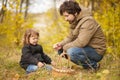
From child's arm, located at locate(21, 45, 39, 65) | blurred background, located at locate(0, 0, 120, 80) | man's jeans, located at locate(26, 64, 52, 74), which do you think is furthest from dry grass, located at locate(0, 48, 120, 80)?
child's arm, located at locate(21, 45, 39, 65)

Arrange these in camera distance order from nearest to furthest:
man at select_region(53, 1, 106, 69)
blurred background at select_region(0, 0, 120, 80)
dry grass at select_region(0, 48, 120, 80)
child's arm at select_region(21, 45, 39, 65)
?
dry grass at select_region(0, 48, 120, 80), man at select_region(53, 1, 106, 69), child's arm at select_region(21, 45, 39, 65), blurred background at select_region(0, 0, 120, 80)

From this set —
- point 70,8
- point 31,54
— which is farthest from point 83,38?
point 31,54

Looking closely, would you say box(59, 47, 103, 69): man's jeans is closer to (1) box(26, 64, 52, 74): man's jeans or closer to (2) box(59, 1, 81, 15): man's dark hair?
(1) box(26, 64, 52, 74): man's jeans

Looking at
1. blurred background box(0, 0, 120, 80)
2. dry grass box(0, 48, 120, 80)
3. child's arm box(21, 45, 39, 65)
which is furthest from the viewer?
blurred background box(0, 0, 120, 80)

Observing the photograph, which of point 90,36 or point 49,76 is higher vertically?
point 90,36

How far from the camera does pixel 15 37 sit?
9625mm

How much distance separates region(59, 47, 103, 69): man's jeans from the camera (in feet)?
18.0

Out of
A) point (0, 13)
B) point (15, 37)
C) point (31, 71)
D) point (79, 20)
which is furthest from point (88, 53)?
point (15, 37)

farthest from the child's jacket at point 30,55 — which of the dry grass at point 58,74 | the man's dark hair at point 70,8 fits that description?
the man's dark hair at point 70,8

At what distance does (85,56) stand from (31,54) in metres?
0.85

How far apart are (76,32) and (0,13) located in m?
3.36

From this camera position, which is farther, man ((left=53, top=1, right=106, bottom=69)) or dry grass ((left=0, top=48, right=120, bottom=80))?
man ((left=53, top=1, right=106, bottom=69))

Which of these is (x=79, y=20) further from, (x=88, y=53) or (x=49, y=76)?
(x=49, y=76)

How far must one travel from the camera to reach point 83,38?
211 inches
